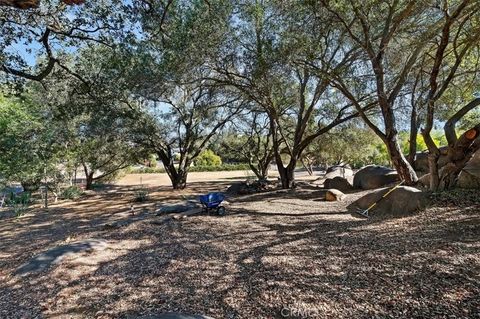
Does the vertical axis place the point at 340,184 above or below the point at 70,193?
above

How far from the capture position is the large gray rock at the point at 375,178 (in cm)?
1085

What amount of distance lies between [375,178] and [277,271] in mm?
8717

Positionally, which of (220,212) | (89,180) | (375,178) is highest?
(89,180)

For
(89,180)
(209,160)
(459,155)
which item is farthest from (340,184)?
(209,160)

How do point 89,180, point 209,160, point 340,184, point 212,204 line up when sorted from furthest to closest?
point 209,160 < point 89,180 < point 340,184 < point 212,204

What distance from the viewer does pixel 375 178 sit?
11.1 metres

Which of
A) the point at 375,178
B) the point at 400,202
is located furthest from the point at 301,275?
the point at 375,178

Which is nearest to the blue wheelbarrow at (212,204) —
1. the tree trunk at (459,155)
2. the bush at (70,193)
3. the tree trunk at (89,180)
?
the tree trunk at (459,155)

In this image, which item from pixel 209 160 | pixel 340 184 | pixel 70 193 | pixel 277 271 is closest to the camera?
pixel 277 271

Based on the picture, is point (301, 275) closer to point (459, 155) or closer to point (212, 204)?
point (459, 155)

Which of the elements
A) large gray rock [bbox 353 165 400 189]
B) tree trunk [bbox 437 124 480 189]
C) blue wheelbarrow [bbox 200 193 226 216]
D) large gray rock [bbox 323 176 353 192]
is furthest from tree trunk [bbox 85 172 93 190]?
tree trunk [bbox 437 124 480 189]

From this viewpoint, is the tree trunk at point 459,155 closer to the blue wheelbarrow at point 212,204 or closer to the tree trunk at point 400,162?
the tree trunk at point 400,162

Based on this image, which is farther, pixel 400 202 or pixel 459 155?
pixel 400 202

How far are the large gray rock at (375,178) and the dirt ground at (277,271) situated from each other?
5351mm
